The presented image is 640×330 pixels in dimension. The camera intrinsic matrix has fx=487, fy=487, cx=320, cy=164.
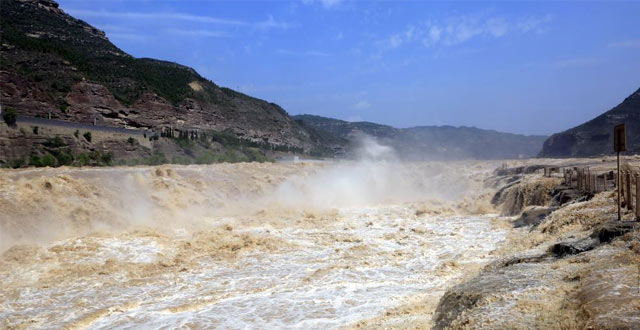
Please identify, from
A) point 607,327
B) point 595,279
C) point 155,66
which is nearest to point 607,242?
point 595,279

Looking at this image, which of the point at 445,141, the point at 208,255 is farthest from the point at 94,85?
the point at 445,141

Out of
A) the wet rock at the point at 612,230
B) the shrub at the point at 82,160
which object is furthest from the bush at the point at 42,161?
the wet rock at the point at 612,230

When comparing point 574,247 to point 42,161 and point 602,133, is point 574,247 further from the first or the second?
point 602,133

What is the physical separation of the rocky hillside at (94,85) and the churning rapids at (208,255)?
2095 centimetres

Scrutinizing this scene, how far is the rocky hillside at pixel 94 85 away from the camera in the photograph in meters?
42.3

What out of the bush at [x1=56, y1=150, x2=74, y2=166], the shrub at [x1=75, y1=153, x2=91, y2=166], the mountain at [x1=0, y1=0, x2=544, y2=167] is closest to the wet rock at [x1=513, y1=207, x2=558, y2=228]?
the mountain at [x1=0, y1=0, x2=544, y2=167]

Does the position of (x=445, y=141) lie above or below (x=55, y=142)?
above

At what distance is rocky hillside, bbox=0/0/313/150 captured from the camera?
42281 millimetres

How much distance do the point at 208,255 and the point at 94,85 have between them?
40.0 m

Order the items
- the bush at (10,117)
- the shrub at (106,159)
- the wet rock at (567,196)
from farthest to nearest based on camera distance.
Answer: the shrub at (106,159) → the bush at (10,117) → the wet rock at (567,196)

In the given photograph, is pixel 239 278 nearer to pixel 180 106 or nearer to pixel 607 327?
pixel 607 327

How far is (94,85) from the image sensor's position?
48.6 meters

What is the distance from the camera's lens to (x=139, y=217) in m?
20.9

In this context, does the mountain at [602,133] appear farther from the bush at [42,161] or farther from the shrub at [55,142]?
the bush at [42,161]
